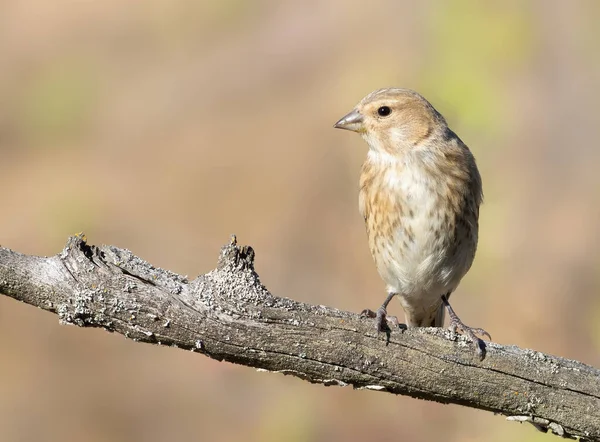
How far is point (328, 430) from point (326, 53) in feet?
17.9

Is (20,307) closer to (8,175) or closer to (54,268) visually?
(8,175)

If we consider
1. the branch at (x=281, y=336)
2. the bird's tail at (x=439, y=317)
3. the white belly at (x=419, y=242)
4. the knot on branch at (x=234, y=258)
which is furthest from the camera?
the bird's tail at (x=439, y=317)

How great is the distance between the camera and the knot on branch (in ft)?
12.6

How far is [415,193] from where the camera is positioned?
511 cm

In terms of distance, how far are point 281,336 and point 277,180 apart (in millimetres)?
6334

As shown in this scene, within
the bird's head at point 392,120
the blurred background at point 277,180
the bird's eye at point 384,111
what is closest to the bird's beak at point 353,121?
the bird's head at point 392,120

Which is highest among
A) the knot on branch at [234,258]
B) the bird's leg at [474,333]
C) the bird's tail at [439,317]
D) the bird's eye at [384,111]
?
the bird's eye at [384,111]

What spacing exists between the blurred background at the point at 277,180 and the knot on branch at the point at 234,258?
4.35 meters

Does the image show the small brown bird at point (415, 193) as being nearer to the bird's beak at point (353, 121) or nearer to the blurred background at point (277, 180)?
the bird's beak at point (353, 121)

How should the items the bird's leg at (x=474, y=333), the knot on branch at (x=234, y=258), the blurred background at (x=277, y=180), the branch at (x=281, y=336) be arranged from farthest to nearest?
the blurred background at (x=277, y=180), the bird's leg at (x=474, y=333), the knot on branch at (x=234, y=258), the branch at (x=281, y=336)

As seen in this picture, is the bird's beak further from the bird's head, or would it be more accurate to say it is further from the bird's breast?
the bird's breast

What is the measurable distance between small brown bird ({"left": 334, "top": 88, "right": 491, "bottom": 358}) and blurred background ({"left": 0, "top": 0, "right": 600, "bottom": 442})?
2.81 metres

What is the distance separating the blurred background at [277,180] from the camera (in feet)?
26.8

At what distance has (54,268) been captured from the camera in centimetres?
361
